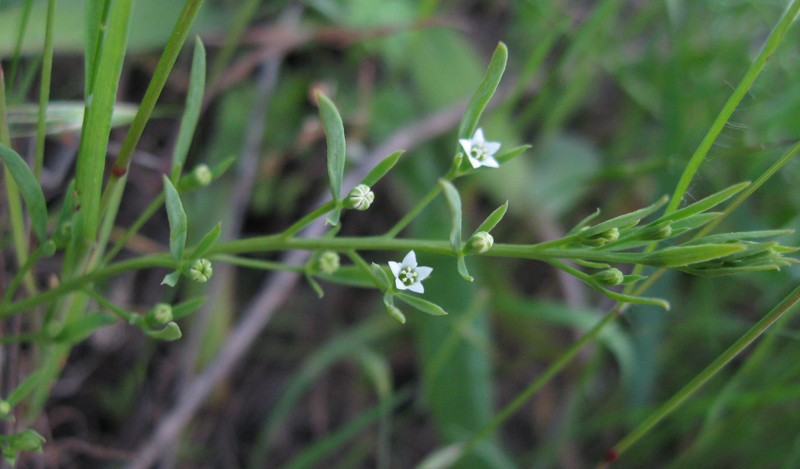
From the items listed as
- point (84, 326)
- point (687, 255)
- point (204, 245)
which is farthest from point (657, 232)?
point (84, 326)

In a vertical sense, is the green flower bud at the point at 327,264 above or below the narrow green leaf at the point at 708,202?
below

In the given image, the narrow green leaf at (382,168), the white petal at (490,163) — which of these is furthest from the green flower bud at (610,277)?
the narrow green leaf at (382,168)

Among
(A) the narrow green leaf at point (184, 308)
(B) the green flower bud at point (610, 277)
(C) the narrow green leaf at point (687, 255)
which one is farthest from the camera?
(A) the narrow green leaf at point (184, 308)

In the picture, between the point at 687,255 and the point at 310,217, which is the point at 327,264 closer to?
the point at 310,217

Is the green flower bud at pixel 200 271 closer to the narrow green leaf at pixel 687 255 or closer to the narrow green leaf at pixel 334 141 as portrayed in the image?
the narrow green leaf at pixel 334 141

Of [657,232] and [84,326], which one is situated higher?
[657,232]

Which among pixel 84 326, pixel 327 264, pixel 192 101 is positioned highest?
pixel 192 101

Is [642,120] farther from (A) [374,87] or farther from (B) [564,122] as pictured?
(A) [374,87]
